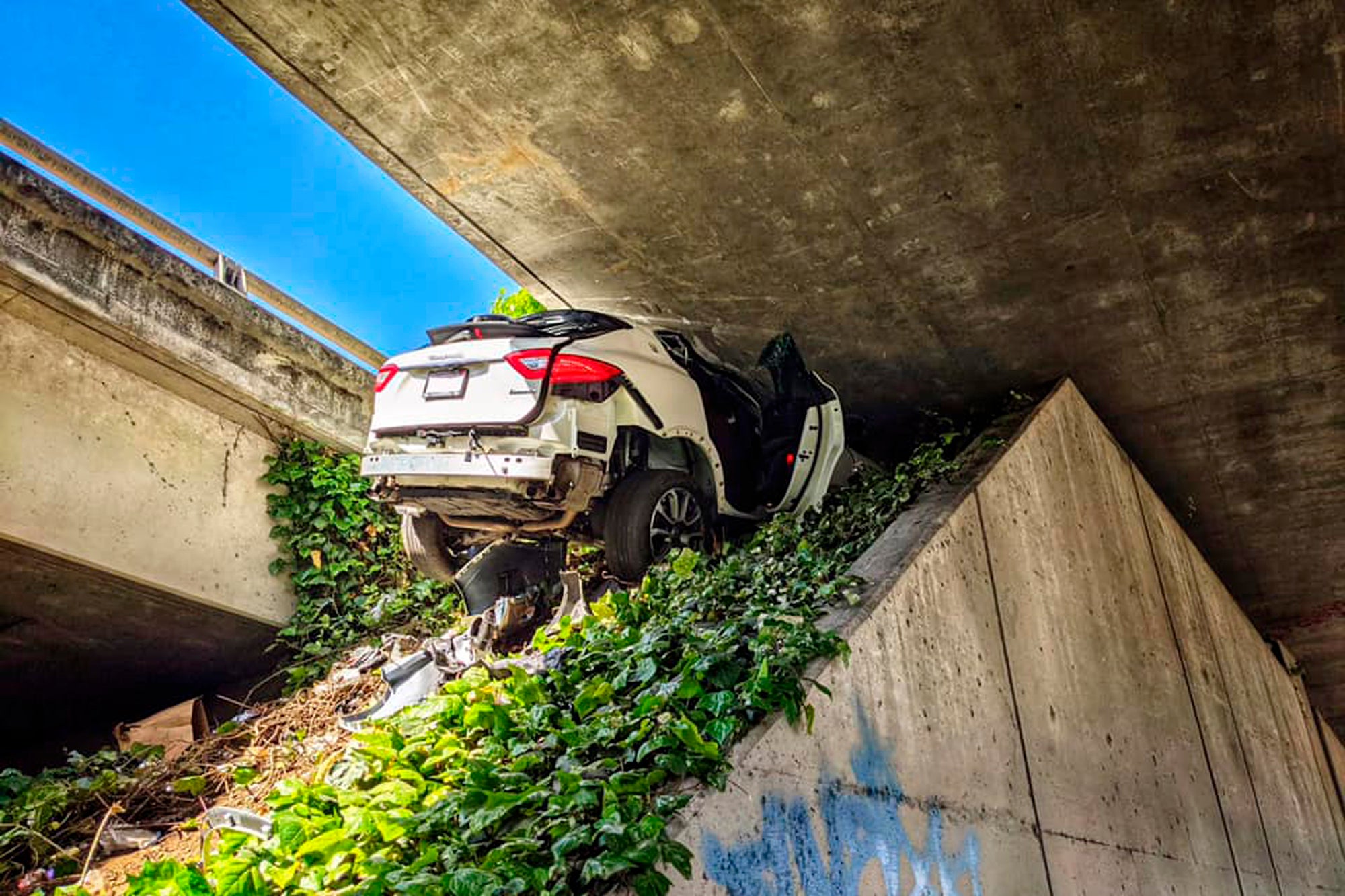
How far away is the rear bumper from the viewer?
4637 mm

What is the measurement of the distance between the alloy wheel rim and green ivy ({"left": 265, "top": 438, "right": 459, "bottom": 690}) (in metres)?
1.85

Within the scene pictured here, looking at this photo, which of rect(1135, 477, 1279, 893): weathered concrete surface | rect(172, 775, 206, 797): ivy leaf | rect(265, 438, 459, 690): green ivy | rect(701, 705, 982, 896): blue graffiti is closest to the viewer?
rect(701, 705, 982, 896): blue graffiti

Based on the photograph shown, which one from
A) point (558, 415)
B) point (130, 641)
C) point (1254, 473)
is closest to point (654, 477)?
point (558, 415)

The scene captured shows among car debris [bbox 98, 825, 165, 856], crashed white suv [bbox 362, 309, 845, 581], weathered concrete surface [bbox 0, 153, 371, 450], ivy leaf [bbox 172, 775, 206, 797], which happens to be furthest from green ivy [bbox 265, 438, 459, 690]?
car debris [bbox 98, 825, 165, 856]

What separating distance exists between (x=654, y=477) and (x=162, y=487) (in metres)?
3.52

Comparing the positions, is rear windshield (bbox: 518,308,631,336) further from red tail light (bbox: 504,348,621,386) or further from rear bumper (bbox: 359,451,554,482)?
rear bumper (bbox: 359,451,554,482)

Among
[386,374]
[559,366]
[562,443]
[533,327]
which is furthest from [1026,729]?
[386,374]

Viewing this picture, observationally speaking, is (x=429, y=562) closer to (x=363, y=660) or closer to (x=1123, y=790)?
(x=363, y=660)

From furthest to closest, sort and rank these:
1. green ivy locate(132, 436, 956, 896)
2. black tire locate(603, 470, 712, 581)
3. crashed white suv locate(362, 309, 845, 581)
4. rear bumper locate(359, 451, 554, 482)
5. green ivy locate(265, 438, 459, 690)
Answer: green ivy locate(265, 438, 459, 690) → black tire locate(603, 470, 712, 581) → crashed white suv locate(362, 309, 845, 581) → rear bumper locate(359, 451, 554, 482) → green ivy locate(132, 436, 956, 896)

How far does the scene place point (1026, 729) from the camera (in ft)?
14.7

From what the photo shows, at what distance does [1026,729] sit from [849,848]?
73.5 inches

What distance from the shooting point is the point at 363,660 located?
226 inches

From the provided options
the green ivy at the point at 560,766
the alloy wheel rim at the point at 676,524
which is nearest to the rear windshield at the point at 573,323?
the alloy wheel rim at the point at 676,524

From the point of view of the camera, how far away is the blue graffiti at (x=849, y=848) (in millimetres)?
2654
